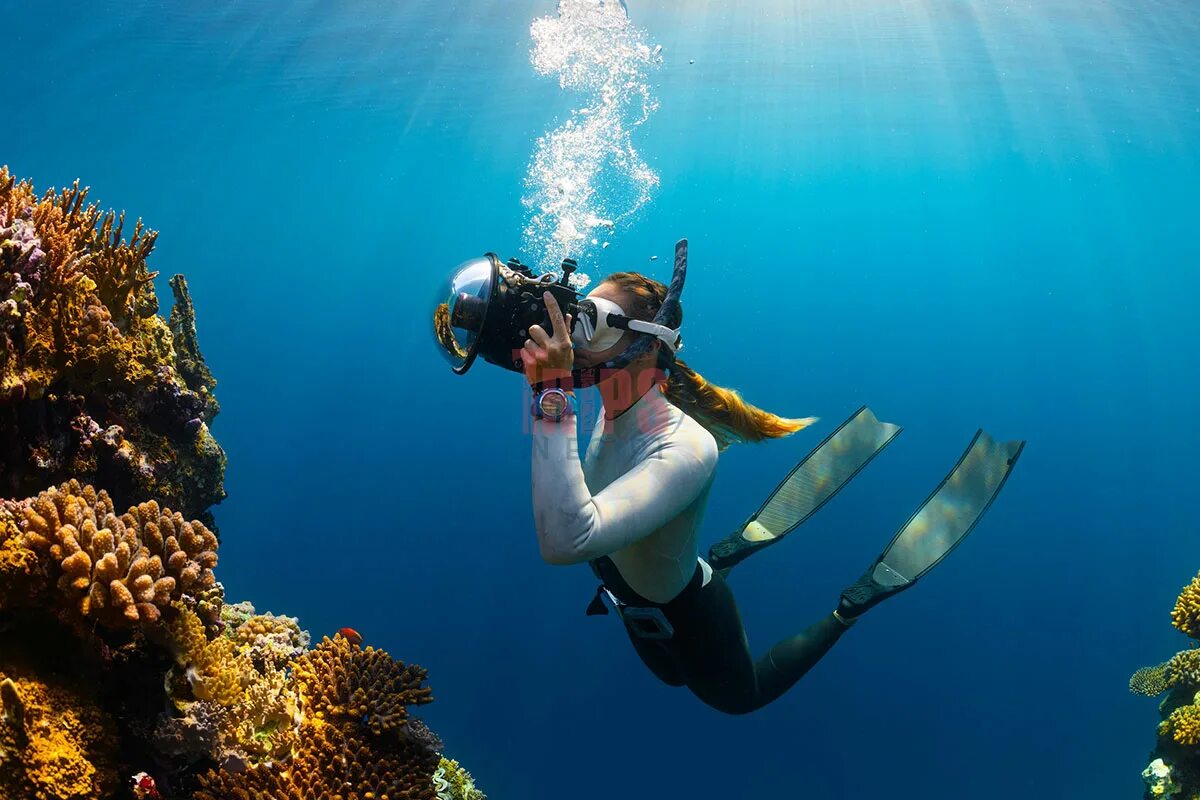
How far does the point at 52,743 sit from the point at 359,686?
4.13 feet

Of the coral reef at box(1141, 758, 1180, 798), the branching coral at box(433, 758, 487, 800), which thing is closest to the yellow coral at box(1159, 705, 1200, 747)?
the coral reef at box(1141, 758, 1180, 798)

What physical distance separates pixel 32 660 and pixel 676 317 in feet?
9.25

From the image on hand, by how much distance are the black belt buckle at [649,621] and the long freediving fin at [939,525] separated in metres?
1.80

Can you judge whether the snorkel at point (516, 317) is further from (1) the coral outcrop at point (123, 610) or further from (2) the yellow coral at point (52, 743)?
(2) the yellow coral at point (52, 743)

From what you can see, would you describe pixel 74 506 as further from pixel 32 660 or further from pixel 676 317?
pixel 676 317

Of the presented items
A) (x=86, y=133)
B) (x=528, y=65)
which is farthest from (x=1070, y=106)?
(x=86, y=133)

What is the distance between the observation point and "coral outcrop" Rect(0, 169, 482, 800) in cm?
236

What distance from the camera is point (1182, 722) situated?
21.4 ft

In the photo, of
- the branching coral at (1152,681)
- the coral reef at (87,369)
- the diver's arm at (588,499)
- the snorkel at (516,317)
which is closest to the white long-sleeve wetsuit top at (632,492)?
the diver's arm at (588,499)

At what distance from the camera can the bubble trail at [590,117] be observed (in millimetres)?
18800

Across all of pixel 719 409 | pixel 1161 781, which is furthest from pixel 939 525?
pixel 1161 781

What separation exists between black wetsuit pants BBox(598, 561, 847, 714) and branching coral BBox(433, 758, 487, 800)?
1.45 meters

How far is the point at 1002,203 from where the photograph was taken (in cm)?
4884

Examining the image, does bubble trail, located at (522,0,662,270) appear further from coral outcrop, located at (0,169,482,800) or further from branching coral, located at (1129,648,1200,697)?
branching coral, located at (1129,648,1200,697)
